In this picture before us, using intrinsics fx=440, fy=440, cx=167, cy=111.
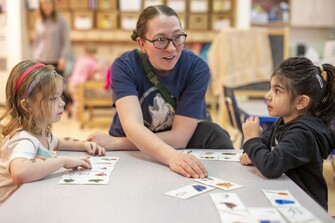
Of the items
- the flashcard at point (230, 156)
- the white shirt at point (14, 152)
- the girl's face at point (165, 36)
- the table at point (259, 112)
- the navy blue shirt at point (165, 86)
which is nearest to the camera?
the white shirt at point (14, 152)

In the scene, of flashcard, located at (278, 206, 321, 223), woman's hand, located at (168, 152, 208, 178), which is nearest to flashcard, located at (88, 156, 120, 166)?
woman's hand, located at (168, 152, 208, 178)

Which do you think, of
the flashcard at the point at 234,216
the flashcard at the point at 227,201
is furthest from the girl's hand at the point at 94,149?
the flashcard at the point at 234,216

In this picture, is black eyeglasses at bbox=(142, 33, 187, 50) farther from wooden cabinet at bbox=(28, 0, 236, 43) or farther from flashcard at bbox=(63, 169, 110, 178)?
wooden cabinet at bbox=(28, 0, 236, 43)

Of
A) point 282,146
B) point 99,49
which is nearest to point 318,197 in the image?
point 282,146

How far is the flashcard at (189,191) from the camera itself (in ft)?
4.06

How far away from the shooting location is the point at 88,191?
4.17 feet

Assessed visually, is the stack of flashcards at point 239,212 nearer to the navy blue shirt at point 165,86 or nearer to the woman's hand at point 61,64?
the navy blue shirt at point 165,86

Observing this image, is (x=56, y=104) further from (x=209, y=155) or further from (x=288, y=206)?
(x=288, y=206)

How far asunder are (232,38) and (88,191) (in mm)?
3936

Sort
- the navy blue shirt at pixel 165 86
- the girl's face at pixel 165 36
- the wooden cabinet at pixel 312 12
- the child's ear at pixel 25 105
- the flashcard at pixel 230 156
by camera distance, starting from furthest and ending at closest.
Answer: the wooden cabinet at pixel 312 12 < the navy blue shirt at pixel 165 86 < the girl's face at pixel 165 36 < the flashcard at pixel 230 156 < the child's ear at pixel 25 105

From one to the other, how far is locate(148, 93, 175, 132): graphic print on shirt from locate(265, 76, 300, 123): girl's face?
0.53 m

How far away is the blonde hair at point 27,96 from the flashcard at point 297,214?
0.87 metres

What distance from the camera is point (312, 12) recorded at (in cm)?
707

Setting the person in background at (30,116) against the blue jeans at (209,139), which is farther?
the blue jeans at (209,139)
